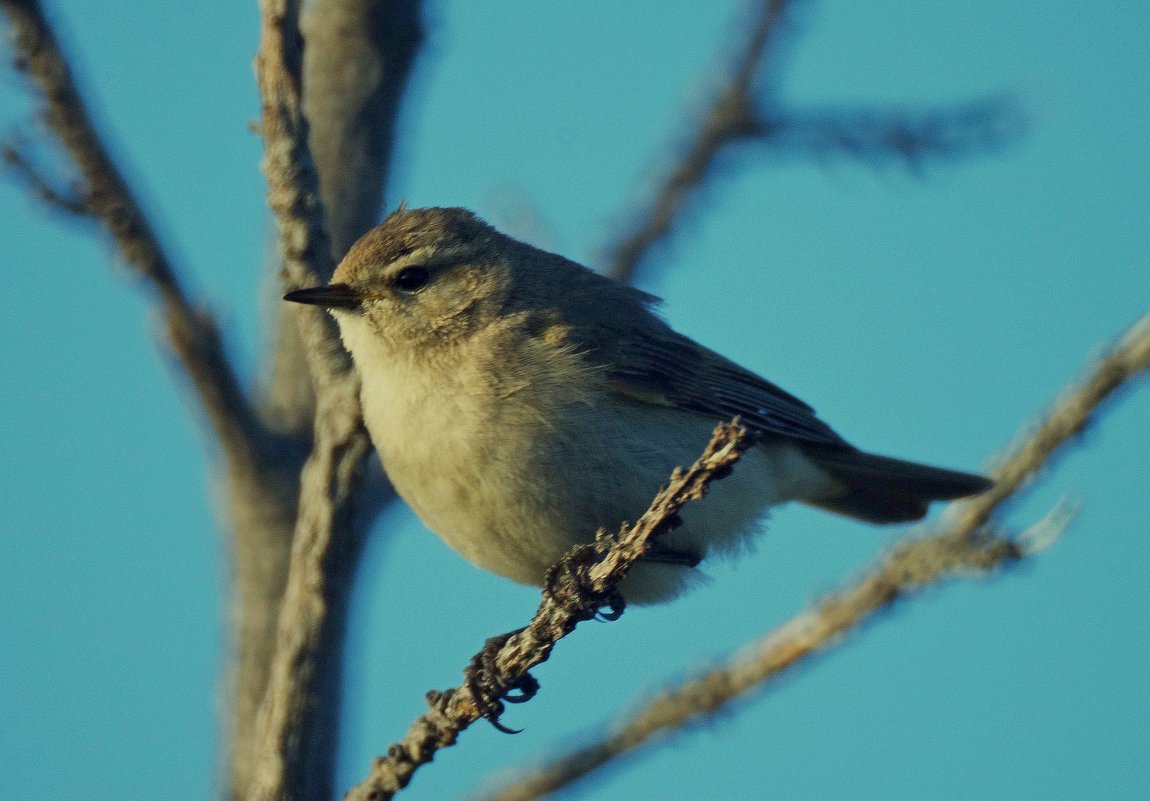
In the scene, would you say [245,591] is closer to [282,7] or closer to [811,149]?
[282,7]

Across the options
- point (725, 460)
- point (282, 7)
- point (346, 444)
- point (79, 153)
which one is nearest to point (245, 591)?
point (346, 444)

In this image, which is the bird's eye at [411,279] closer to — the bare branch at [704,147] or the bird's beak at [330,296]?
the bird's beak at [330,296]

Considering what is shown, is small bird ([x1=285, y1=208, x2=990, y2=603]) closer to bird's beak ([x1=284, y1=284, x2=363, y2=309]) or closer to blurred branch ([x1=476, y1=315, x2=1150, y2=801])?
bird's beak ([x1=284, y1=284, x2=363, y2=309])

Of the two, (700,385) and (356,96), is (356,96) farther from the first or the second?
(700,385)

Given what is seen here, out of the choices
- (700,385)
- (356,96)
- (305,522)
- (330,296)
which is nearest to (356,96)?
(356,96)

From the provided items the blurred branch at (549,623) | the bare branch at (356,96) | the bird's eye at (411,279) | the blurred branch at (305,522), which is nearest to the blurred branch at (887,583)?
the blurred branch at (549,623)

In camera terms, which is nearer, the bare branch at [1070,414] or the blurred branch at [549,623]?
the blurred branch at [549,623]
